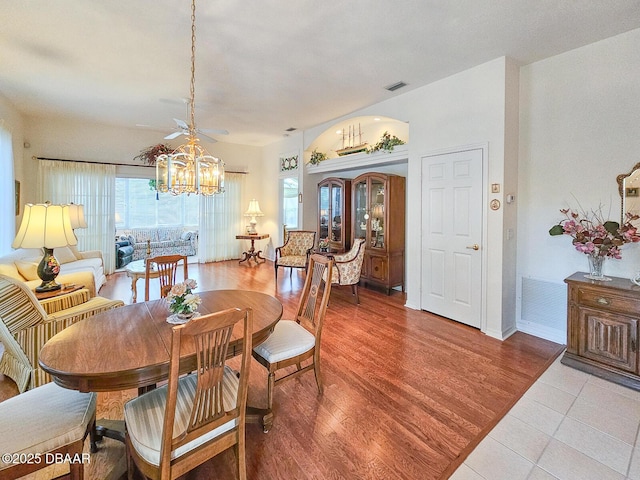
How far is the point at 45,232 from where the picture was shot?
2479 millimetres

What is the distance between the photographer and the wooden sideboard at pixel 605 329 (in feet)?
7.76

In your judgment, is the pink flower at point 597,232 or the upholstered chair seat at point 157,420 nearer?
the upholstered chair seat at point 157,420

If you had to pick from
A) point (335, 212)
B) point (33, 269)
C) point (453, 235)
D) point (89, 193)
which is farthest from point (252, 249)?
point (453, 235)

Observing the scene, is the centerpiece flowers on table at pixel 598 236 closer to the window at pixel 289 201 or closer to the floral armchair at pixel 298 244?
the floral armchair at pixel 298 244

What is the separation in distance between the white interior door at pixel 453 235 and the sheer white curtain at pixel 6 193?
18.9 ft

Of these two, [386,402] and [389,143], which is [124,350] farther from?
[389,143]

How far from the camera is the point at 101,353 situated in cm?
141

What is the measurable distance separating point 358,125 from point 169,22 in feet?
11.3

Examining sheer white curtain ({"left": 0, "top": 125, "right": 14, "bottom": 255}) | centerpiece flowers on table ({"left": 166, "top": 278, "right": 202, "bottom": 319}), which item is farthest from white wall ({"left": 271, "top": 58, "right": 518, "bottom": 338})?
sheer white curtain ({"left": 0, "top": 125, "right": 14, "bottom": 255})

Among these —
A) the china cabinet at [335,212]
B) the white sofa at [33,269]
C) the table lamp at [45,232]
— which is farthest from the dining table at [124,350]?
the china cabinet at [335,212]

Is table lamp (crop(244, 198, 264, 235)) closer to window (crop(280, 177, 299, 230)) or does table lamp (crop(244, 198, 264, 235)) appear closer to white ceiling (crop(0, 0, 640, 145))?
window (crop(280, 177, 299, 230))

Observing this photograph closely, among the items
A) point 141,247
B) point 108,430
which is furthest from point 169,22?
point 141,247

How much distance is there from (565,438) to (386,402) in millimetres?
1093

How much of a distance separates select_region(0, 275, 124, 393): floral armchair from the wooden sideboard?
14.0ft
